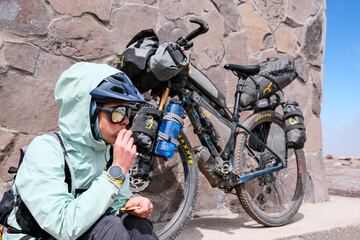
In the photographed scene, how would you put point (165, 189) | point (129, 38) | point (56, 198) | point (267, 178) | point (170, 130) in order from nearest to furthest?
point (56, 198) < point (170, 130) < point (129, 38) < point (165, 189) < point (267, 178)

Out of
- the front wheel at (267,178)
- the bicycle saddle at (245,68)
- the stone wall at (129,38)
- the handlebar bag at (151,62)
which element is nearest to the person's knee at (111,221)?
the handlebar bag at (151,62)

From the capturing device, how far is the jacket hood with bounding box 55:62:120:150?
5.25 feet

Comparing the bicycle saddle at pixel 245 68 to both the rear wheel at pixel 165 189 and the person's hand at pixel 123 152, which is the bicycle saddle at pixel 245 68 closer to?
the rear wheel at pixel 165 189

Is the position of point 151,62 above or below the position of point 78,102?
above

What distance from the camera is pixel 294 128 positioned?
136 inches

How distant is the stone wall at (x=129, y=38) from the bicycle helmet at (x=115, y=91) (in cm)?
119

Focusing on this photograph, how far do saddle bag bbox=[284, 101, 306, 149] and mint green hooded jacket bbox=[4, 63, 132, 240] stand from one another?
1992 mm

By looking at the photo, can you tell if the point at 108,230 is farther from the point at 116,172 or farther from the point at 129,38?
the point at 129,38

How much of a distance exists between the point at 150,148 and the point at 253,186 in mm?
1395

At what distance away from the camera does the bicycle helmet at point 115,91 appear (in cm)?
161

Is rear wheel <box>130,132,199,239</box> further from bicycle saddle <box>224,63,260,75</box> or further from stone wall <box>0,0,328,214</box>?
bicycle saddle <box>224,63,260,75</box>

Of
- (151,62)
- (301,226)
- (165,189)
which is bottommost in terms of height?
(301,226)

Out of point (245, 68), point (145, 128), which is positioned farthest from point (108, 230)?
point (245, 68)

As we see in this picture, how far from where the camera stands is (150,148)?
8.28ft
